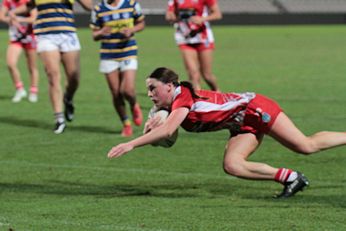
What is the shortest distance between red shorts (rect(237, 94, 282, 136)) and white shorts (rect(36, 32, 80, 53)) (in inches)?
244

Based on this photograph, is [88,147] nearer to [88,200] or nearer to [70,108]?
[70,108]

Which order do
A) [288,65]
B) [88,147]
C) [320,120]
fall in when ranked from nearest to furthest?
[88,147] → [320,120] → [288,65]

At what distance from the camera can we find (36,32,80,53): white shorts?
15.8m

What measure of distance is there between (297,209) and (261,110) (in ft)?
3.33

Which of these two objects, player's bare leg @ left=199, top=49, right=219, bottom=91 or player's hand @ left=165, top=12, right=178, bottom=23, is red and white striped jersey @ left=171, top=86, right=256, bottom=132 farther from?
player's hand @ left=165, top=12, right=178, bottom=23

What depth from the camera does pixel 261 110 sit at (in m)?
10.0

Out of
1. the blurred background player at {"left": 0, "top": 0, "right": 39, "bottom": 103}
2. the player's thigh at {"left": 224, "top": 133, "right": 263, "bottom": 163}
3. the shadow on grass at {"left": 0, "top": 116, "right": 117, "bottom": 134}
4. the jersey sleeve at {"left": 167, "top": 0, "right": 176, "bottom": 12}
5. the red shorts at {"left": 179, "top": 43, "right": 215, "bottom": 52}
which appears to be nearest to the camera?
the player's thigh at {"left": 224, "top": 133, "right": 263, "bottom": 163}

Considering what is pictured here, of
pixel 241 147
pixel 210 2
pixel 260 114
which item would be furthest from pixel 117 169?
pixel 210 2

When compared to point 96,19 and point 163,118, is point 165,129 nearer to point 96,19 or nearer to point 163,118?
point 163,118

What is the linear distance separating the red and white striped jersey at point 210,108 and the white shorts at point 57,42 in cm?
620

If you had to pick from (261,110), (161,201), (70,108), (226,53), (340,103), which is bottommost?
(226,53)

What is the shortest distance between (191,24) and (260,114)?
9296 mm

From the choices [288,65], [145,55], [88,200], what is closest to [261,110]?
[88,200]

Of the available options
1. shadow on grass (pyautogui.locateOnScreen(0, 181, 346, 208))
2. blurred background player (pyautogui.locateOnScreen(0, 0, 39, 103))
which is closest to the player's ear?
shadow on grass (pyautogui.locateOnScreen(0, 181, 346, 208))
